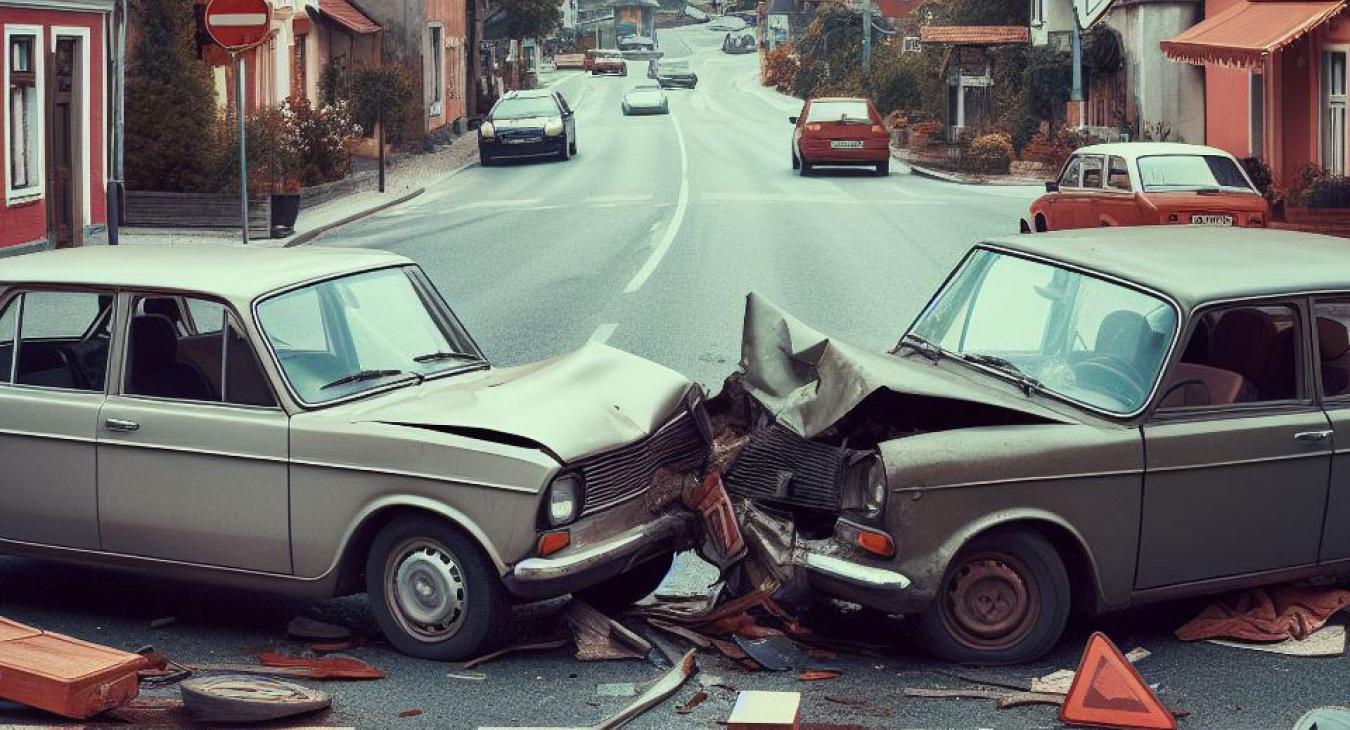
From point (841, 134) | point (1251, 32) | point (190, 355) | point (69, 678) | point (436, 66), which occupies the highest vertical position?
point (436, 66)

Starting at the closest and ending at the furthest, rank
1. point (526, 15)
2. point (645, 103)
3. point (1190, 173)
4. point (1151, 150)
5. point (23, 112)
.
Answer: point (1190, 173) < point (1151, 150) < point (23, 112) < point (645, 103) < point (526, 15)

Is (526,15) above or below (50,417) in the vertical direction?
above

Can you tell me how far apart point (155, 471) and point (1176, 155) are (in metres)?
15.6

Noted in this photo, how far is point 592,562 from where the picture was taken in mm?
6680

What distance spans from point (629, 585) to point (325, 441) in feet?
4.26

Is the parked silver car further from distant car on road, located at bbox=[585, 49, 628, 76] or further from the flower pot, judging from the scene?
distant car on road, located at bbox=[585, 49, 628, 76]

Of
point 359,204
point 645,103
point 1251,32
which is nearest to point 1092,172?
point 1251,32

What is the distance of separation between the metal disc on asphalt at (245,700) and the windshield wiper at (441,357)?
5.92 feet

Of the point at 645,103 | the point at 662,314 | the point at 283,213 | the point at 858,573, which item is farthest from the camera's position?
the point at 645,103

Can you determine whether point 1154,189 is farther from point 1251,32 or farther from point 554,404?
point 554,404

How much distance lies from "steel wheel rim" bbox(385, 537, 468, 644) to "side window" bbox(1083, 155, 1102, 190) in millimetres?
15396

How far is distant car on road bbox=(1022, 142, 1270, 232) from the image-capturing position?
19844 millimetres

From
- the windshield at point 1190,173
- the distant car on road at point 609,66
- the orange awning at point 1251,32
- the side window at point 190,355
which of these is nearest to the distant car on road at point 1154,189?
the windshield at point 1190,173

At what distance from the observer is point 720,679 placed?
660 centimetres
